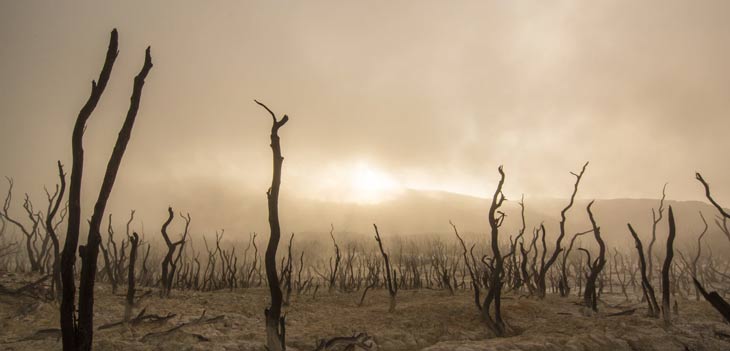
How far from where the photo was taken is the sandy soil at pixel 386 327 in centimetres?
602

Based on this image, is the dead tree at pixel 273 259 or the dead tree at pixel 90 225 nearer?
the dead tree at pixel 90 225

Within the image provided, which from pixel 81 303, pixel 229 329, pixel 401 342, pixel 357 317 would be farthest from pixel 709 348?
pixel 81 303

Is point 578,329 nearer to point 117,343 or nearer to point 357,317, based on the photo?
point 357,317

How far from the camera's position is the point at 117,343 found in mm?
5734

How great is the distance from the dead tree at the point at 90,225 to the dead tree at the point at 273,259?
1.90 meters

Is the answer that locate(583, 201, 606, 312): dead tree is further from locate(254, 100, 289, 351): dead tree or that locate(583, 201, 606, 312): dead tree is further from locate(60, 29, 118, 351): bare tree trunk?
locate(60, 29, 118, 351): bare tree trunk

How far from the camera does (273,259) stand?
17.8 ft

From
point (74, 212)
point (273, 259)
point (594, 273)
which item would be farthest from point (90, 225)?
point (594, 273)

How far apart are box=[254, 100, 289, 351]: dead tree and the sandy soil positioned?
0.92m

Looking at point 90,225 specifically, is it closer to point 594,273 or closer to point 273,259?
point 273,259

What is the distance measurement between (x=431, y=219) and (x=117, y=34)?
3306 inches

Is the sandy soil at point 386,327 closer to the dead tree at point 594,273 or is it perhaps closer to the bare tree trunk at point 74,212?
the dead tree at point 594,273

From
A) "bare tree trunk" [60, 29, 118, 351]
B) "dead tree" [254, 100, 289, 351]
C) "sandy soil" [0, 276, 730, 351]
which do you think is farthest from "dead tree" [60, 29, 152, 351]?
"sandy soil" [0, 276, 730, 351]

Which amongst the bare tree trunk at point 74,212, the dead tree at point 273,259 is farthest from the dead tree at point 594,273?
the bare tree trunk at point 74,212
